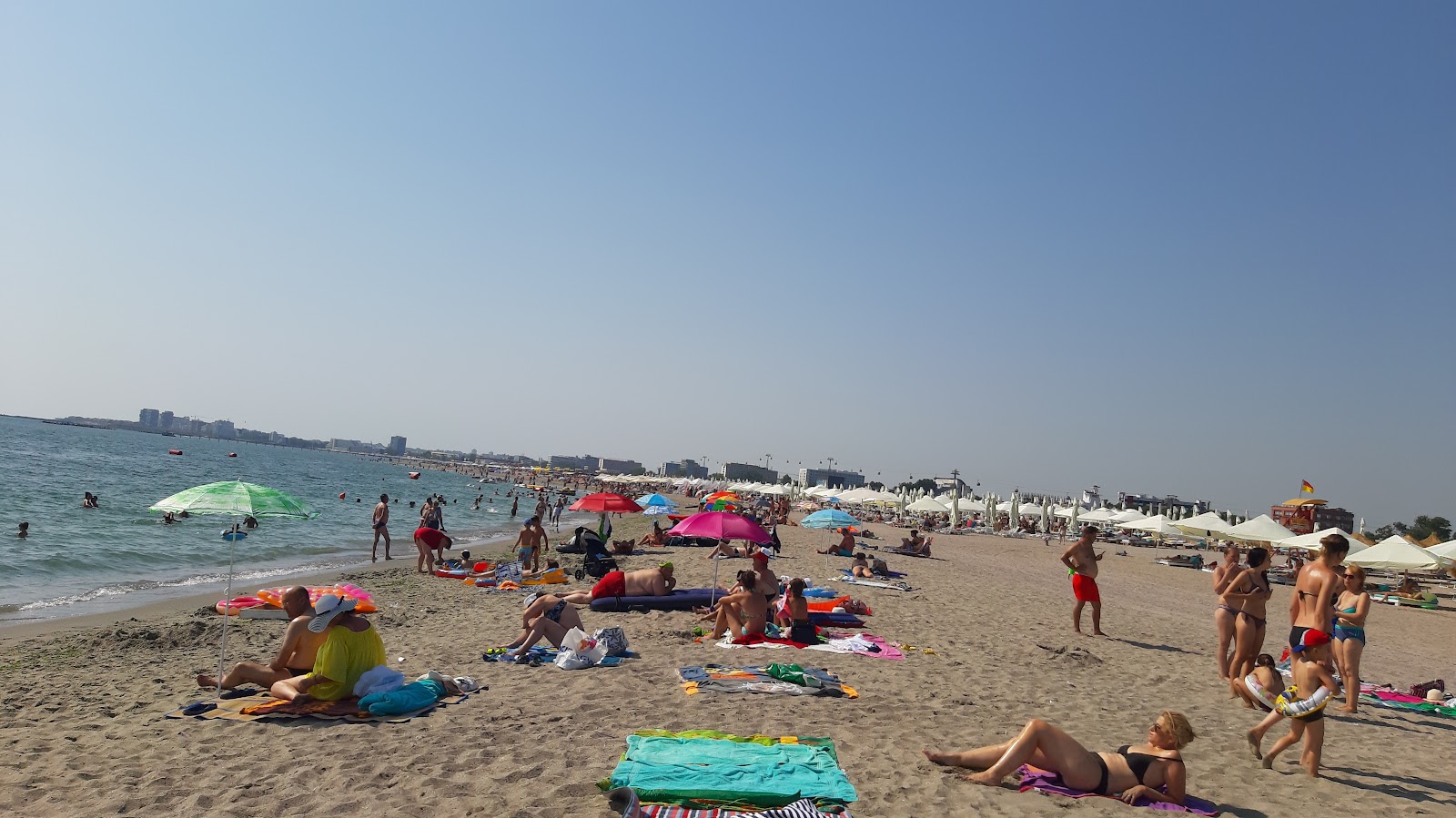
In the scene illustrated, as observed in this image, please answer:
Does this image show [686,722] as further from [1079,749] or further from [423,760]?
[1079,749]

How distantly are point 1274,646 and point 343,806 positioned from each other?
39.9ft

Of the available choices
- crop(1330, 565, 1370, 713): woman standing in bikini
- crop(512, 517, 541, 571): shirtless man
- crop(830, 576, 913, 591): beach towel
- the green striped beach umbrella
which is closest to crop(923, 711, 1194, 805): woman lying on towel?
crop(1330, 565, 1370, 713): woman standing in bikini

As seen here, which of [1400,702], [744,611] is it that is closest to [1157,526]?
[1400,702]

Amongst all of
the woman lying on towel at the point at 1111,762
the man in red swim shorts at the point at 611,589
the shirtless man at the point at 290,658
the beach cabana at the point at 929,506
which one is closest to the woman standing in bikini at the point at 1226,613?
the woman lying on towel at the point at 1111,762

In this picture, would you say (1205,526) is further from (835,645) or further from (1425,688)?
(835,645)

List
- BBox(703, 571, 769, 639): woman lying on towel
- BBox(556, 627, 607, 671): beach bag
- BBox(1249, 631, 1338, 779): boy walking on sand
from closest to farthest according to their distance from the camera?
BBox(1249, 631, 1338, 779): boy walking on sand, BBox(556, 627, 607, 671): beach bag, BBox(703, 571, 769, 639): woman lying on towel

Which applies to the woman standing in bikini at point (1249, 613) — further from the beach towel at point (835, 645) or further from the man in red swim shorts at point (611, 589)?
the man in red swim shorts at point (611, 589)

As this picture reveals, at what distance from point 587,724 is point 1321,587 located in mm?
5762

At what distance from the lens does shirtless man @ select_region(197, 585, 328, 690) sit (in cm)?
579

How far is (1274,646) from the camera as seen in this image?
11.1m

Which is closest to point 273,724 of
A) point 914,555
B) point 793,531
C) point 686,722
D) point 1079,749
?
point 686,722

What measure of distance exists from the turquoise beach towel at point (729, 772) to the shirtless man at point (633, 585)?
18.0ft

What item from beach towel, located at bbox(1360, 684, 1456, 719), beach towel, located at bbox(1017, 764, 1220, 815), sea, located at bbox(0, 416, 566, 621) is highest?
beach towel, located at bbox(1017, 764, 1220, 815)

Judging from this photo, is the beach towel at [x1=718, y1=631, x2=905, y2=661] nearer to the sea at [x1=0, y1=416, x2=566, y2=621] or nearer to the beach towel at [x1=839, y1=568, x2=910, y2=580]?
the sea at [x1=0, y1=416, x2=566, y2=621]
